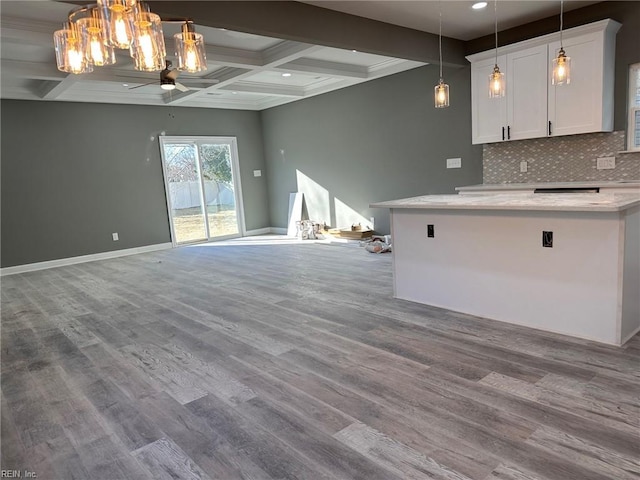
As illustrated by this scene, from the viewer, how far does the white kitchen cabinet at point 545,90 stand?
4391mm

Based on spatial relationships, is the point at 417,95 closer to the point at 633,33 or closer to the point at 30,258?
the point at 633,33

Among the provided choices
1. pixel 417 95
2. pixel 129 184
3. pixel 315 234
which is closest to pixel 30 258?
pixel 129 184

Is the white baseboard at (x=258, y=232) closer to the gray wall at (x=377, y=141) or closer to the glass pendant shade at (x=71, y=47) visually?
the gray wall at (x=377, y=141)

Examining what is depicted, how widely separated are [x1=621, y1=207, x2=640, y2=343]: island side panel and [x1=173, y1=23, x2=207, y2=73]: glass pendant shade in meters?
2.77

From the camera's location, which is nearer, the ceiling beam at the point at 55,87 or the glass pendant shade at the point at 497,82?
the glass pendant shade at the point at 497,82

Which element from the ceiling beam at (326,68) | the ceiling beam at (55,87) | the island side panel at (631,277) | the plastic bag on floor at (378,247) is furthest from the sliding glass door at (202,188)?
the island side panel at (631,277)

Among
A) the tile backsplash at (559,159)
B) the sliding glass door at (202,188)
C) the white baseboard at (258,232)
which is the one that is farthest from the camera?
the white baseboard at (258,232)

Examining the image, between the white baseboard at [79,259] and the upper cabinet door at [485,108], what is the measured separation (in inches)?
236

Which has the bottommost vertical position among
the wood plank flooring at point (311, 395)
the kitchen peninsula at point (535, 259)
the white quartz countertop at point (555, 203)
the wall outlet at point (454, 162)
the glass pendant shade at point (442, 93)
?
the wood plank flooring at point (311, 395)

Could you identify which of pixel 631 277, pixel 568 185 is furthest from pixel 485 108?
pixel 631 277

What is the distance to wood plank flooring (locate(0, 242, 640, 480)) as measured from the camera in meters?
1.90

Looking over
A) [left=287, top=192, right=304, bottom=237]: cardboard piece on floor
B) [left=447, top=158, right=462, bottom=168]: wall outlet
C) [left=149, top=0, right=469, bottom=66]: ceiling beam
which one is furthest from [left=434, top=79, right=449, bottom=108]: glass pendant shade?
[left=287, top=192, right=304, bottom=237]: cardboard piece on floor

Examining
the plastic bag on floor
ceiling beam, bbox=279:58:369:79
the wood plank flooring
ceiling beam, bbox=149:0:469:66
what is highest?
ceiling beam, bbox=279:58:369:79

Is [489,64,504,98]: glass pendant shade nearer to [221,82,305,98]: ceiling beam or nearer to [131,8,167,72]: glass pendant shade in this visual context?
[131,8,167,72]: glass pendant shade
